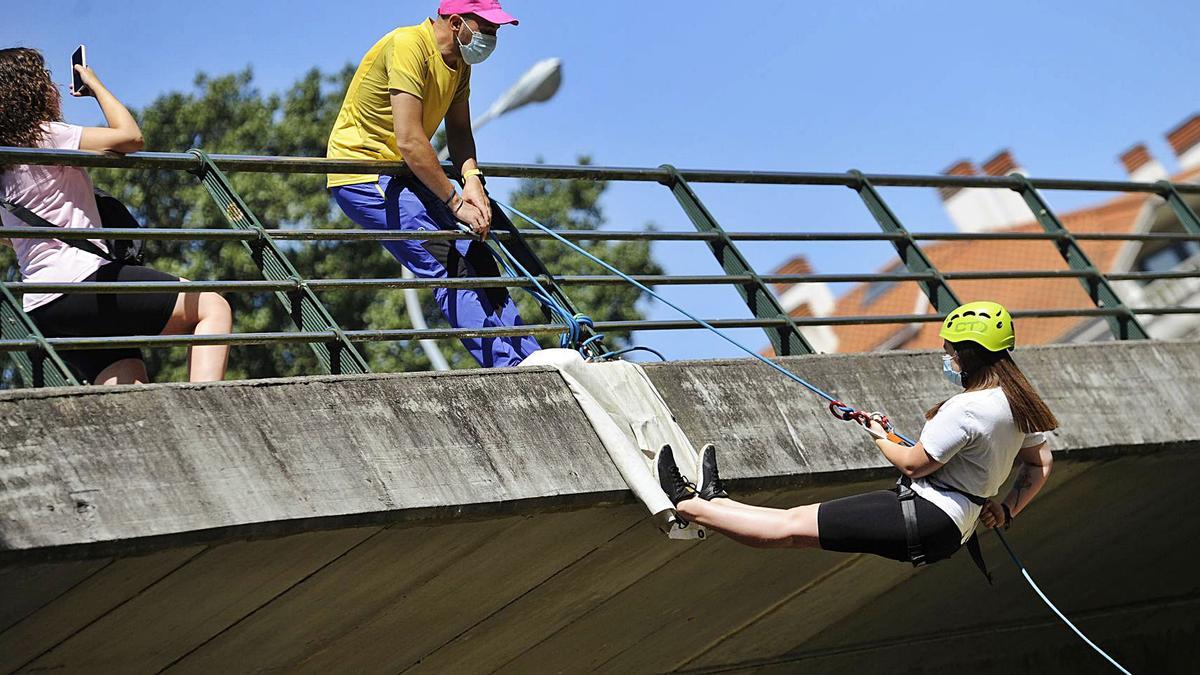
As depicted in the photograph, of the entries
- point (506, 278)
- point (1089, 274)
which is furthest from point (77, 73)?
point (1089, 274)

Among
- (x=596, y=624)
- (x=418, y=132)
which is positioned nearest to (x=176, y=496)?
(x=418, y=132)

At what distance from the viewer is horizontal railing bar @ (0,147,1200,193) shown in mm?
5961

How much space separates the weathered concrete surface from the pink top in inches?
44.1

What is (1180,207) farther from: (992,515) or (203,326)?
(203,326)

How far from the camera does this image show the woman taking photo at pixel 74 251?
19.8 ft

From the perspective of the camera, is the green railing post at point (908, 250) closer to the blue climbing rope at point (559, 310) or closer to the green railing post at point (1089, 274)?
the green railing post at point (1089, 274)

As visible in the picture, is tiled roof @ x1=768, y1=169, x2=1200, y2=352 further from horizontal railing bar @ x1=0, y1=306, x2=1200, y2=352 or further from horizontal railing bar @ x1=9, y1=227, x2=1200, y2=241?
horizontal railing bar @ x1=0, y1=306, x2=1200, y2=352

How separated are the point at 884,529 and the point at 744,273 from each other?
92.1 inches

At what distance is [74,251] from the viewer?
605 cm

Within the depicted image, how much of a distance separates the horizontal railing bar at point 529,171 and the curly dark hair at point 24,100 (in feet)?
1.04

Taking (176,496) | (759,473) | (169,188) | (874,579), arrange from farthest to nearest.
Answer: (169,188), (874,579), (759,473), (176,496)

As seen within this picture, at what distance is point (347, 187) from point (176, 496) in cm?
245

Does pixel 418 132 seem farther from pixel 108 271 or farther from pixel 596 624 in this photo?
pixel 596 624

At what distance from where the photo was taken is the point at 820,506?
608 centimetres
